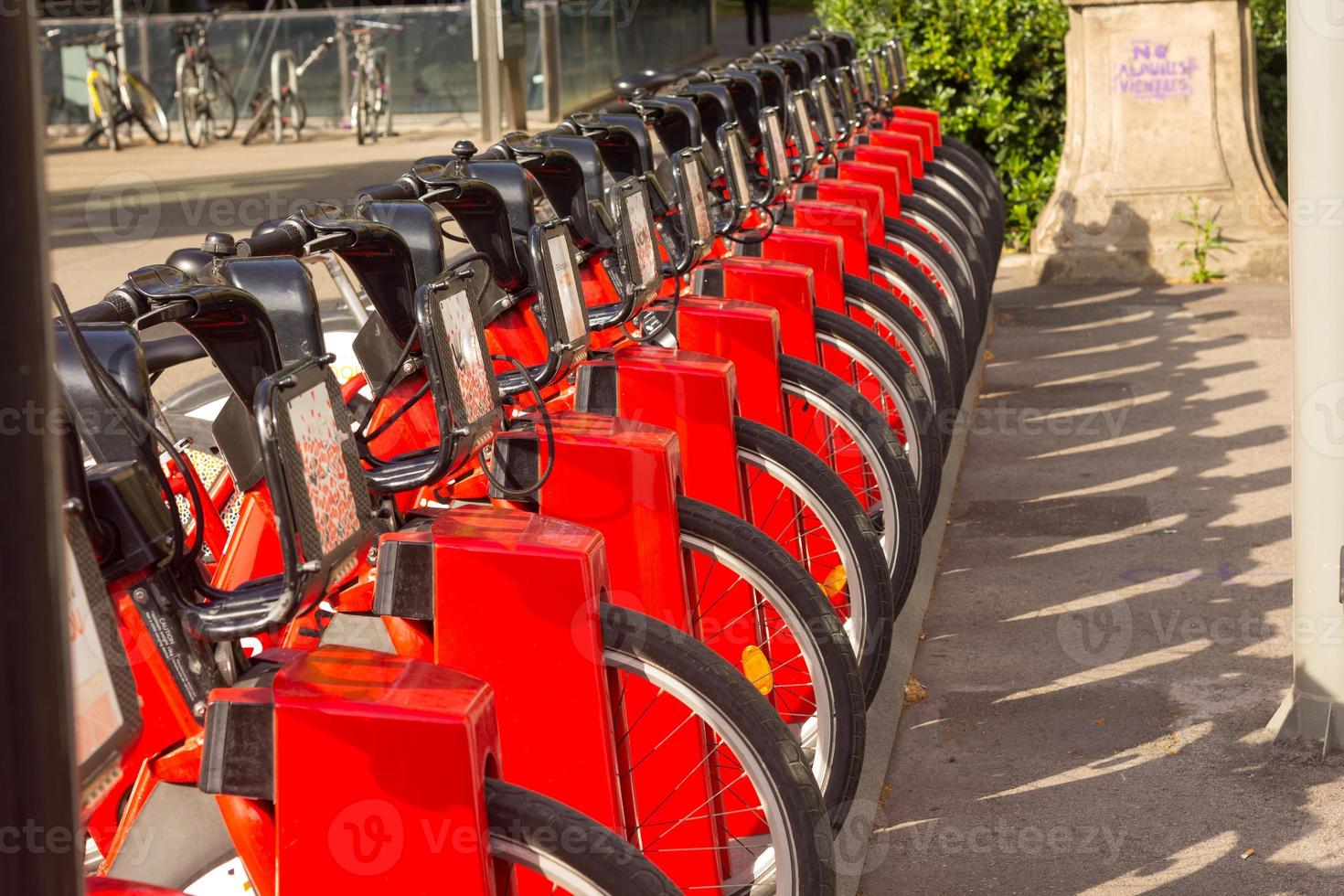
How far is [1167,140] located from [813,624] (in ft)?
24.2

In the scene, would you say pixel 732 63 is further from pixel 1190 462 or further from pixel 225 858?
pixel 225 858

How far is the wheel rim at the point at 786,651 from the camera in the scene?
301 centimetres

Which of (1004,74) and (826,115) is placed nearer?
(826,115)

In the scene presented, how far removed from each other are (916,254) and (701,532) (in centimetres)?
352

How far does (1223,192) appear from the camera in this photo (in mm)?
9656

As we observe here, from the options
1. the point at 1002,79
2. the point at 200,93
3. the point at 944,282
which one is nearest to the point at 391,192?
the point at 944,282

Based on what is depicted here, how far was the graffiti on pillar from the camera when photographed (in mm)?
9641

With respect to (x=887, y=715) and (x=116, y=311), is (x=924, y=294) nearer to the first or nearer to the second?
(x=887, y=715)

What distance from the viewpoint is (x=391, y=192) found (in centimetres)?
327

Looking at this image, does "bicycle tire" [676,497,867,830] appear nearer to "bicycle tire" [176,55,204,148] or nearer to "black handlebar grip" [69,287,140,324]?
"black handlebar grip" [69,287,140,324]

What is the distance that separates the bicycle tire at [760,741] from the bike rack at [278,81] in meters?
18.5

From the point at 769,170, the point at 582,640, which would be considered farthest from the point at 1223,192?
the point at 582,640

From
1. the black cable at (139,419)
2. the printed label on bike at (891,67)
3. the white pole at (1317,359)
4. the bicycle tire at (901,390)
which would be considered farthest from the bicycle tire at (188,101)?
the black cable at (139,419)

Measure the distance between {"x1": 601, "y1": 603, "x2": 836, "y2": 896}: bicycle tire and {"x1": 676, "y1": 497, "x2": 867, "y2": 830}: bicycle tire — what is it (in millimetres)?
543
